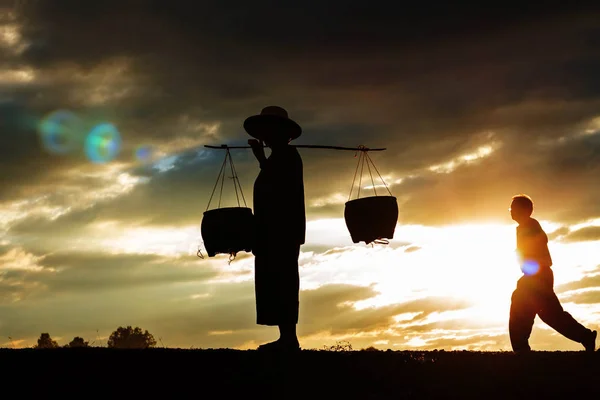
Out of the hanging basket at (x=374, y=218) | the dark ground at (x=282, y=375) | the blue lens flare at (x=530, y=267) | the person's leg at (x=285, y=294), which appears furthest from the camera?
the hanging basket at (x=374, y=218)

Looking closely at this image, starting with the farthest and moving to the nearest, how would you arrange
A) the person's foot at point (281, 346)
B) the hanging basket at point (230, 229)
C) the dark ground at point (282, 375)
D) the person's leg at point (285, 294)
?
the hanging basket at point (230, 229)
the person's leg at point (285, 294)
the person's foot at point (281, 346)
the dark ground at point (282, 375)

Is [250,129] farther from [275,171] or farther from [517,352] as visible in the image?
[517,352]

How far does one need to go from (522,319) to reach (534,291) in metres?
0.51

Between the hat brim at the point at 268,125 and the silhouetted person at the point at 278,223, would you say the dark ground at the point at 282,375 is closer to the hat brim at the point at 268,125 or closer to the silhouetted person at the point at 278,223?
the silhouetted person at the point at 278,223

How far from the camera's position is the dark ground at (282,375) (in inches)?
363

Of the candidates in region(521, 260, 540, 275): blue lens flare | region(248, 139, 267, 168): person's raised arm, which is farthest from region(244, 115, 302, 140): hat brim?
region(521, 260, 540, 275): blue lens flare

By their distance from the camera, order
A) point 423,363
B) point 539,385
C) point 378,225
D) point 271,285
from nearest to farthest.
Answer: point 539,385
point 423,363
point 271,285
point 378,225


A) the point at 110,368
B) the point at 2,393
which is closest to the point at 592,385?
the point at 110,368

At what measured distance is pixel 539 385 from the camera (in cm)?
997

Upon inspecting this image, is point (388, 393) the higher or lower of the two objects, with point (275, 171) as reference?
lower

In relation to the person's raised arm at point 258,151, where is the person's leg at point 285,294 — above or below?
below

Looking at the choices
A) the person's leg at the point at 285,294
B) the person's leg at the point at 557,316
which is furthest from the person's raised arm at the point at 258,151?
the person's leg at the point at 557,316

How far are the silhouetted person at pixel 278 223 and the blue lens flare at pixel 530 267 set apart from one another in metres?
3.74

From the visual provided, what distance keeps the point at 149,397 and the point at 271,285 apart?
366 cm
